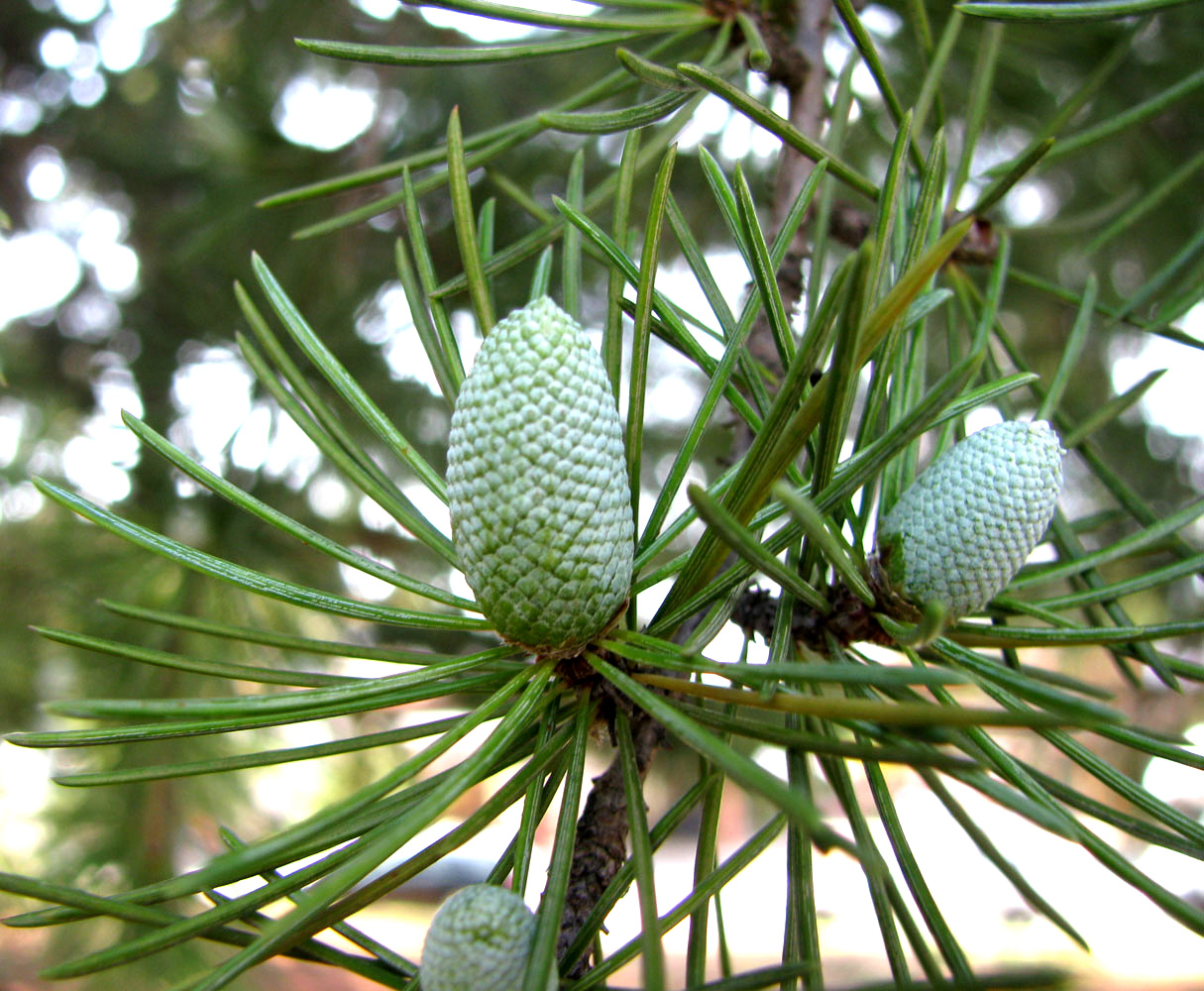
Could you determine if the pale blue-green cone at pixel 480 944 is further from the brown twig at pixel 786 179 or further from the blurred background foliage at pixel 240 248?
the blurred background foliage at pixel 240 248

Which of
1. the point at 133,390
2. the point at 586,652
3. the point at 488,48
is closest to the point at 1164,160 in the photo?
the point at 488,48

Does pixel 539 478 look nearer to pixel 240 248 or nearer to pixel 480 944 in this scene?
pixel 480 944

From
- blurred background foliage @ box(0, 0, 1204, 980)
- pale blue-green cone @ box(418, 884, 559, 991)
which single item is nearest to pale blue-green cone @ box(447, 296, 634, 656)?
pale blue-green cone @ box(418, 884, 559, 991)

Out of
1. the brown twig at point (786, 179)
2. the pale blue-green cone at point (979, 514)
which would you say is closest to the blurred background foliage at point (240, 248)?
the brown twig at point (786, 179)

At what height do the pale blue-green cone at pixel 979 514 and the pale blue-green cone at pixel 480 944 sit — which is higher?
the pale blue-green cone at pixel 979 514

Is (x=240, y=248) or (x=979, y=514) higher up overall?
(x=240, y=248)

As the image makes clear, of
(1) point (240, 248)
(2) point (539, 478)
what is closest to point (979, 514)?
(2) point (539, 478)
